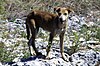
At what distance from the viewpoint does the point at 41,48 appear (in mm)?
9531

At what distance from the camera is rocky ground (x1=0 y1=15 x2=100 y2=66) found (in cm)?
821

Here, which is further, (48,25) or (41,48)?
(41,48)

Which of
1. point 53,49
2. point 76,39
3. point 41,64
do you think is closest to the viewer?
point 41,64

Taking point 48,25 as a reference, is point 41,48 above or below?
below

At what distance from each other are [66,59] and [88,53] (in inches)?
23.8

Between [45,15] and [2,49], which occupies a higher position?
[45,15]

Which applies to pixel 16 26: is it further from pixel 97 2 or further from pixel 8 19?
pixel 97 2

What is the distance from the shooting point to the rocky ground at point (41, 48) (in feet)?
26.9

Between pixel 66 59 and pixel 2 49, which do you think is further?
pixel 2 49

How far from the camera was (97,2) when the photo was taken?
15.2 m

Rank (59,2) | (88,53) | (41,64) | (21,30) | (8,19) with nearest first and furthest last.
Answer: (41,64) < (88,53) < (21,30) < (8,19) < (59,2)

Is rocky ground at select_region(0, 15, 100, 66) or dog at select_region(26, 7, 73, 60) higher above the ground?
dog at select_region(26, 7, 73, 60)

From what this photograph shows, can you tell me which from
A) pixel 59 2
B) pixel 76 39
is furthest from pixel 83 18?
pixel 76 39

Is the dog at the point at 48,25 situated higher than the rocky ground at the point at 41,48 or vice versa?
the dog at the point at 48,25
